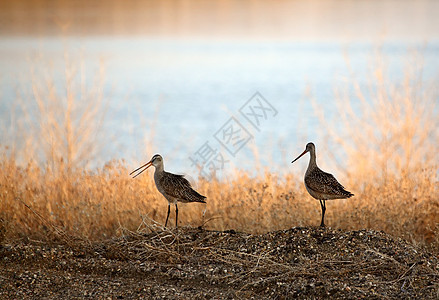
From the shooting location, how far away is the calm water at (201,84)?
13.2 meters

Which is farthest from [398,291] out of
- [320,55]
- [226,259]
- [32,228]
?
[320,55]

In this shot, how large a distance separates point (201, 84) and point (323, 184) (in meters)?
18.5

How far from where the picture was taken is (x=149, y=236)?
21.3 ft

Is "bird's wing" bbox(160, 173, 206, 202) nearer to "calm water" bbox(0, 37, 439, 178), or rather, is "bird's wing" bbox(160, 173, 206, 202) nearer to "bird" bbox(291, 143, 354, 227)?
"bird" bbox(291, 143, 354, 227)

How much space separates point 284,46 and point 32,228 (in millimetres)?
27261

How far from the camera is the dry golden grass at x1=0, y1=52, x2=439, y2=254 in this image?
24.2 feet

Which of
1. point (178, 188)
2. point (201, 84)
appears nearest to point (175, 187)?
point (178, 188)

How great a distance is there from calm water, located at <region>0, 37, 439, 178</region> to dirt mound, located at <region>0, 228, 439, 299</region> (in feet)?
11.0

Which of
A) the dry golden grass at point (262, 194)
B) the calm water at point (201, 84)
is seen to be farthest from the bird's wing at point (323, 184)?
the calm water at point (201, 84)

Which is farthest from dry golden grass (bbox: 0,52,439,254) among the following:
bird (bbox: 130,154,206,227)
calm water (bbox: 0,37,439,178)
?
calm water (bbox: 0,37,439,178)

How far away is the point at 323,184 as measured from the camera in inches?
241

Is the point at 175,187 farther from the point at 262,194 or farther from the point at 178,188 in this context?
the point at 262,194

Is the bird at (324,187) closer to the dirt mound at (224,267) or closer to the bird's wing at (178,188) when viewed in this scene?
the dirt mound at (224,267)

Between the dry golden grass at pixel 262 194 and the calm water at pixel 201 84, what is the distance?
1.02 m
